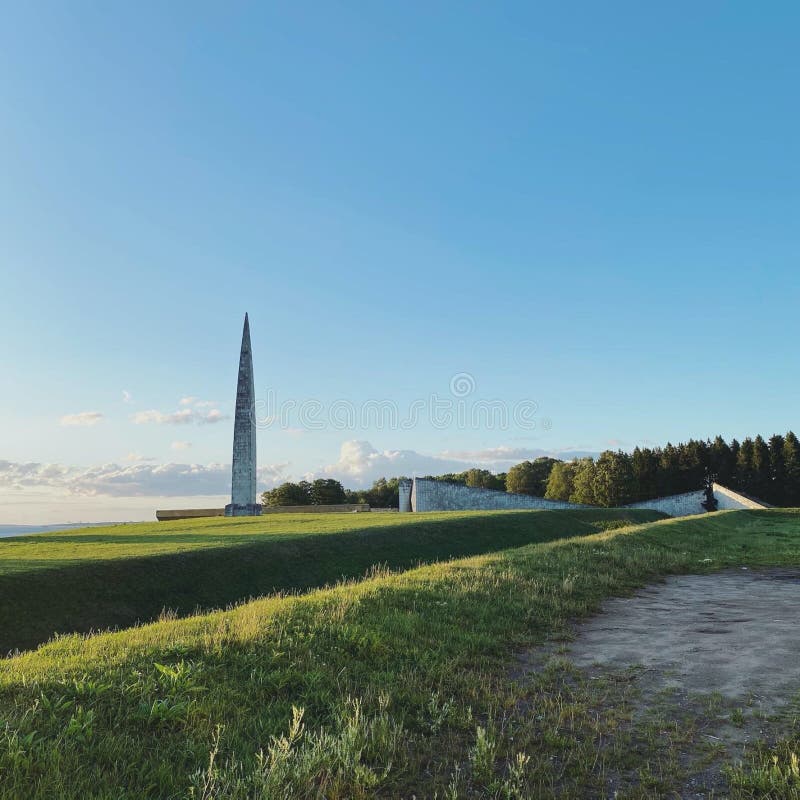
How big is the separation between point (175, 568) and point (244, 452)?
145 feet

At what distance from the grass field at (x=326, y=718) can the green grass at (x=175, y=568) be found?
21.9 ft

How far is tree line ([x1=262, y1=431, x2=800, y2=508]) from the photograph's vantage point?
88062 millimetres

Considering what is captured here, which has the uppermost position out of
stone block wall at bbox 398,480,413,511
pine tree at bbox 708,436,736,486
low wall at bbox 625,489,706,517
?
pine tree at bbox 708,436,736,486

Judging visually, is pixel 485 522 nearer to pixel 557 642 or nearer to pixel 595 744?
pixel 557 642

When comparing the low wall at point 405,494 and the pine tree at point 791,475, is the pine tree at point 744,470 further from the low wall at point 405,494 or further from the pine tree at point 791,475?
the low wall at point 405,494

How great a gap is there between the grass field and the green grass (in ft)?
21.9

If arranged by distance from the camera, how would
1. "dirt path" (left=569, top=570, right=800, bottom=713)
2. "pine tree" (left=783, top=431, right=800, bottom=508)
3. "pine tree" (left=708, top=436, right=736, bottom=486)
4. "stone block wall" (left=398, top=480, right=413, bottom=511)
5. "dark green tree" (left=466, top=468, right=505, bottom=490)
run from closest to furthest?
1. "dirt path" (left=569, top=570, right=800, bottom=713)
2. "stone block wall" (left=398, top=480, right=413, bottom=511)
3. "pine tree" (left=783, top=431, right=800, bottom=508)
4. "pine tree" (left=708, top=436, right=736, bottom=486)
5. "dark green tree" (left=466, top=468, right=505, bottom=490)

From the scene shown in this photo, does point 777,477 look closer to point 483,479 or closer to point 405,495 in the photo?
point 483,479

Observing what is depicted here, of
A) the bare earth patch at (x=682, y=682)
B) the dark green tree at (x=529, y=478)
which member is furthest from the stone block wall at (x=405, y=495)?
the dark green tree at (x=529, y=478)

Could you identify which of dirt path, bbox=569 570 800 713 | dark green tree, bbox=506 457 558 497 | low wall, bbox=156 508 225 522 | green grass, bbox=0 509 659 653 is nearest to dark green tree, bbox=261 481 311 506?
low wall, bbox=156 508 225 522

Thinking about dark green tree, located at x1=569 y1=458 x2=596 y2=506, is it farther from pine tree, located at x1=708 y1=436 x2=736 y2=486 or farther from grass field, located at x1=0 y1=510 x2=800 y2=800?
grass field, located at x1=0 y1=510 x2=800 y2=800

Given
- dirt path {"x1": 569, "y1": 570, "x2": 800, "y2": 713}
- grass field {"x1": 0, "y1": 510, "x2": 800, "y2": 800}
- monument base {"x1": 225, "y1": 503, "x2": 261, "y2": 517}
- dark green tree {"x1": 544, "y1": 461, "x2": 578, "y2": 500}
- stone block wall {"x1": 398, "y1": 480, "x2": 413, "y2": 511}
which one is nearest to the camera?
grass field {"x1": 0, "y1": 510, "x2": 800, "y2": 800}

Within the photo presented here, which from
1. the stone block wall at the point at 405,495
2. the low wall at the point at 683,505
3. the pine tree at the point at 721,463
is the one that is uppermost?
the pine tree at the point at 721,463

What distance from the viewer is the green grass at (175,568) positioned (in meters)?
15.9
